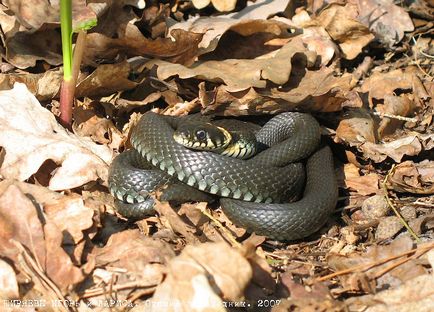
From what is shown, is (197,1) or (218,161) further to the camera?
(197,1)

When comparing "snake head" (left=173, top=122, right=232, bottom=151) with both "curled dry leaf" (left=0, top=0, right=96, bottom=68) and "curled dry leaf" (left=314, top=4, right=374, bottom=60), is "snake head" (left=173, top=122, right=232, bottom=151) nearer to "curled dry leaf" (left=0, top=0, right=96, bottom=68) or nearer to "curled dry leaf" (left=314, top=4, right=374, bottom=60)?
"curled dry leaf" (left=0, top=0, right=96, bottom=68)

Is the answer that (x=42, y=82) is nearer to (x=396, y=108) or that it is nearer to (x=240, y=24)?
(x=240, y=24)

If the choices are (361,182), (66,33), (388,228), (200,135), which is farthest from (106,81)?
(388,228)

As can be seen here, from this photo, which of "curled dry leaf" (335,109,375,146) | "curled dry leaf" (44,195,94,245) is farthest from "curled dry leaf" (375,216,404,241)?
"curled dry leaf" (44,195,94,245)

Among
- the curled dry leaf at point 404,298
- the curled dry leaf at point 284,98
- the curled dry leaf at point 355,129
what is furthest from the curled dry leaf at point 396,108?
the curled dry leaf at point 404,298

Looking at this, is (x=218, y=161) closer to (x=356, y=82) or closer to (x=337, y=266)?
(x=337, y=266)

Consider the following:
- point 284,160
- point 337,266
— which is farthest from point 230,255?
point 284,160

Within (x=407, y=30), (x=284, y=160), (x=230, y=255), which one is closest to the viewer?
(x=230, y=255)

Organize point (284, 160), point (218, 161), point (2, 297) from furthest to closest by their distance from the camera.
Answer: point (284, 160)
point (218, 161)
point (2, 297)
